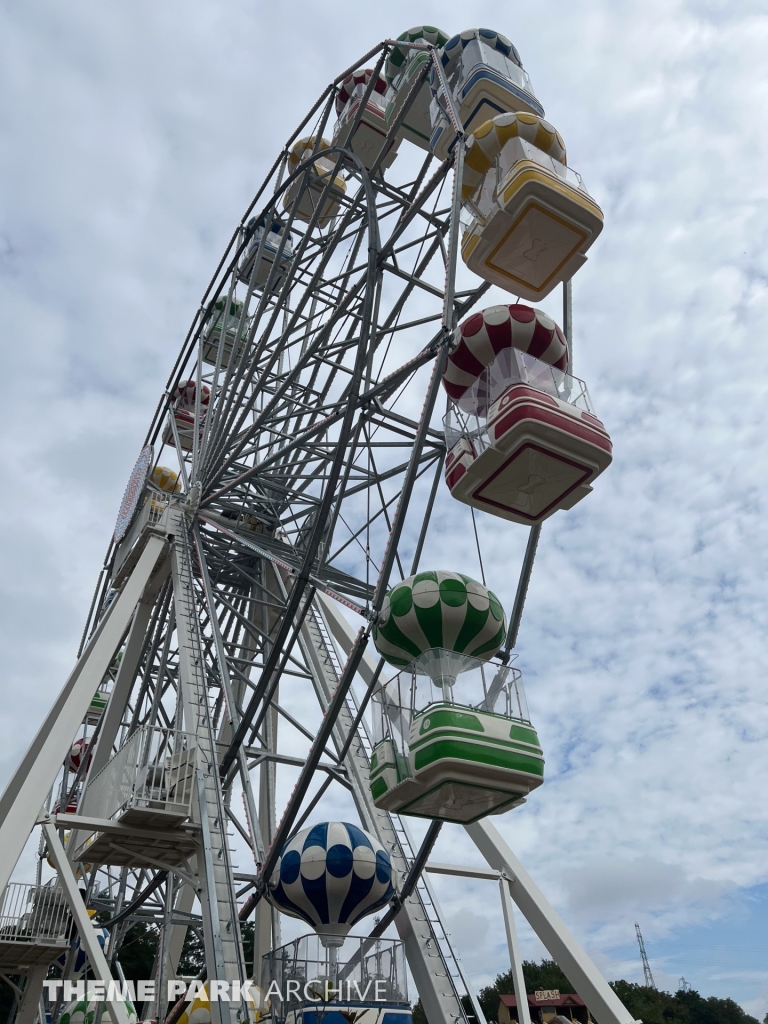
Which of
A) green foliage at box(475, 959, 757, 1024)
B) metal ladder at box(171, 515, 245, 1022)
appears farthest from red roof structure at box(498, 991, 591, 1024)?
metal ladder at box(171, 515, 245, 1022)

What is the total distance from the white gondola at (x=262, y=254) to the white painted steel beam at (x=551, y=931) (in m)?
9.93

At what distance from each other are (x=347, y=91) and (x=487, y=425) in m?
8.55

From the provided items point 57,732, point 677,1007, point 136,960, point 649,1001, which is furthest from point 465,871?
point 677,1007

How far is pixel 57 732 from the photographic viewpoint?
10531mm

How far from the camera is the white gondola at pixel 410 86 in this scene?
38.9 feet

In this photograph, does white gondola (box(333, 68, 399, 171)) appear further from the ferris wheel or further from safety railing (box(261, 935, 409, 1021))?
safety railing (box(261, 935, 409, 1021))

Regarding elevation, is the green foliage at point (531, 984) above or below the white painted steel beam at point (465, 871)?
above

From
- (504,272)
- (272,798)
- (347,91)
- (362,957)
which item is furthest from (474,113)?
(272,798)

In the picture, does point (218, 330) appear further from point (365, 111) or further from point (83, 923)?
point (83, 923)

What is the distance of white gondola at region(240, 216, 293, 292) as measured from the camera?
51.7 ft

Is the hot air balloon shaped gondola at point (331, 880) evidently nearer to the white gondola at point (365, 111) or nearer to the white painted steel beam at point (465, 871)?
the white painted steel beam at point (465, 871)

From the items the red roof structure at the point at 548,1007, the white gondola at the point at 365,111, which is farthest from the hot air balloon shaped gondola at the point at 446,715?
the red roof structure at the point at 548,1007

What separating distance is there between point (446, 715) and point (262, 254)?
1118 cm

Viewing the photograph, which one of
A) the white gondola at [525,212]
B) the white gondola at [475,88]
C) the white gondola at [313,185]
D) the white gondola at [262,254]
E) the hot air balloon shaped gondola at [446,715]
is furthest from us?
the white gondola at [262,254]
